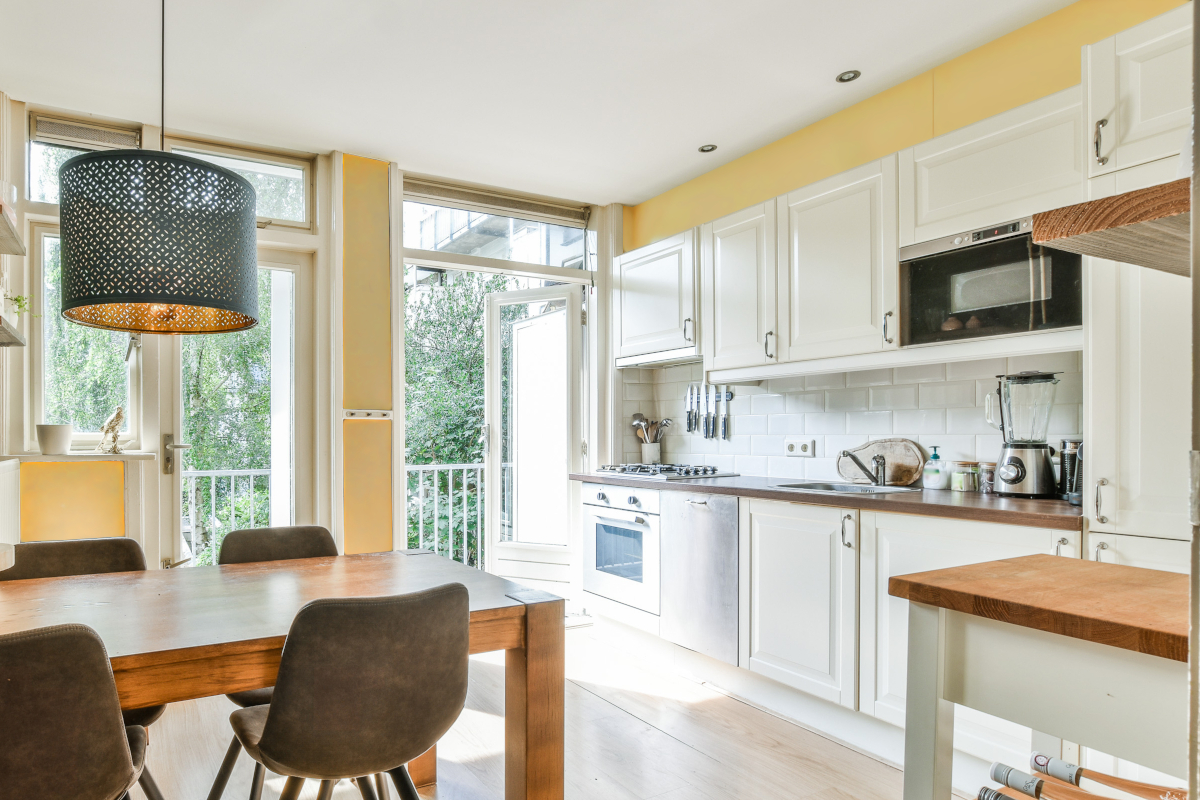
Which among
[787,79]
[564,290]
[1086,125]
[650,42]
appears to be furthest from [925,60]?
[564,290]

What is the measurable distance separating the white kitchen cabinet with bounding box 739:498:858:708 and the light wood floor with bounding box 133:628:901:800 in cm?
23

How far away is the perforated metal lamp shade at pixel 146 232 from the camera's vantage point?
153 centimetres

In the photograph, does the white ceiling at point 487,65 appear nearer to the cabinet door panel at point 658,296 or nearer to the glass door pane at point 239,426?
the cabinet door panel at point 658,296

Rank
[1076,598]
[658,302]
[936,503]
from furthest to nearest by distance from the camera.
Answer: [658,302] → [936,503] → [1076,598]

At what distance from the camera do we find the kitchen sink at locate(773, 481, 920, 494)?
2.84 meters

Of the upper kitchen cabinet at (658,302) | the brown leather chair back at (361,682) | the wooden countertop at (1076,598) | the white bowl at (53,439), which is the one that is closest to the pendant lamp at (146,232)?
the brown leather chair back at (361,682)

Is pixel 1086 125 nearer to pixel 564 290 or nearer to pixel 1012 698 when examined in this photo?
pixel 1012 698

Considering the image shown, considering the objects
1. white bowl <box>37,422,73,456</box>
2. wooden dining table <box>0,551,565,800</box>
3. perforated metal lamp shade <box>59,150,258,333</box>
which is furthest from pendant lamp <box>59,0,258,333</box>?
white bowl <box>37,422,73,456</box>

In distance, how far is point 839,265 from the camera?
2941 millimetres

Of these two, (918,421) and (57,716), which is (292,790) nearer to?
(57,716)

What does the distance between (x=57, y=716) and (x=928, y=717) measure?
Result: 4.39ft

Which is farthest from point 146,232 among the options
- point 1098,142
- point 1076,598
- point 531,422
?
point 531,422

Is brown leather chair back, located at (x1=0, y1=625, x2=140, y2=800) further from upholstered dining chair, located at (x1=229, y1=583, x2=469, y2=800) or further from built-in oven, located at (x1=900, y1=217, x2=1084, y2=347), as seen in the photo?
built-in oven, located at (x1=900, y1=217, x2=1084, y2=347)

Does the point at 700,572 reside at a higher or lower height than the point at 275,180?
lower
